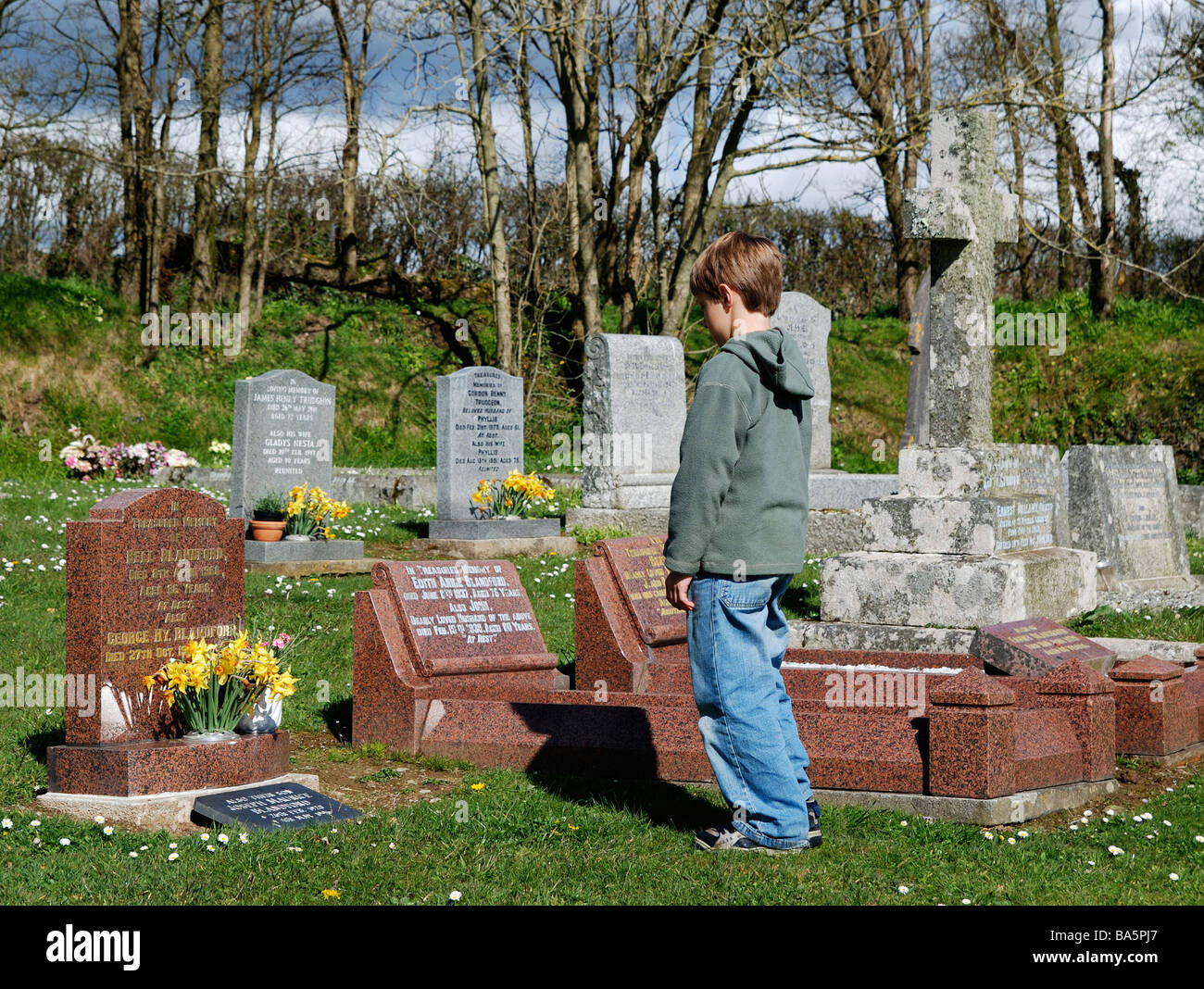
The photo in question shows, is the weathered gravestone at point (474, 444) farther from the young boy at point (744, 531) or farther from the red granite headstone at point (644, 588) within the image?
the young boy at point (744, 531)

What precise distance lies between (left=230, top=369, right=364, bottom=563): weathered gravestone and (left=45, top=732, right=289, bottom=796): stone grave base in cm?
707

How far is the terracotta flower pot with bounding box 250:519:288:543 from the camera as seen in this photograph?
38.1ft

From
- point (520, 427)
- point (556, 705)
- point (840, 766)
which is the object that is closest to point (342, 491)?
point (520, 427)

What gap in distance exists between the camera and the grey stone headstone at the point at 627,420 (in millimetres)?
13562

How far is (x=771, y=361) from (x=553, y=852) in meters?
1.84

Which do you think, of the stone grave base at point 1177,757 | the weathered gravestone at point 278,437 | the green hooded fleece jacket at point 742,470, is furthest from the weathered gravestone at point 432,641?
the weathered gravestone at point 278,437

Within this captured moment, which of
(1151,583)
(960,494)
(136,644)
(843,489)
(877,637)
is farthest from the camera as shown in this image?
(843,489)

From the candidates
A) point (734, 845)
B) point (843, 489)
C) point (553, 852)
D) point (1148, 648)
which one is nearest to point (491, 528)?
point (843, 489)

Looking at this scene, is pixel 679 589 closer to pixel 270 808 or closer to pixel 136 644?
pixel 270 808

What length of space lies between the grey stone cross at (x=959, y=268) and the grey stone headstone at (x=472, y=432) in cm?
611

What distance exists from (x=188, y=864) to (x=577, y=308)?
18.5m

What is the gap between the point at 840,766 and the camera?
16.6ft

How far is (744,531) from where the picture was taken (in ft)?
13.3

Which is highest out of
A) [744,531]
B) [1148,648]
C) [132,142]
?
[132,142]
